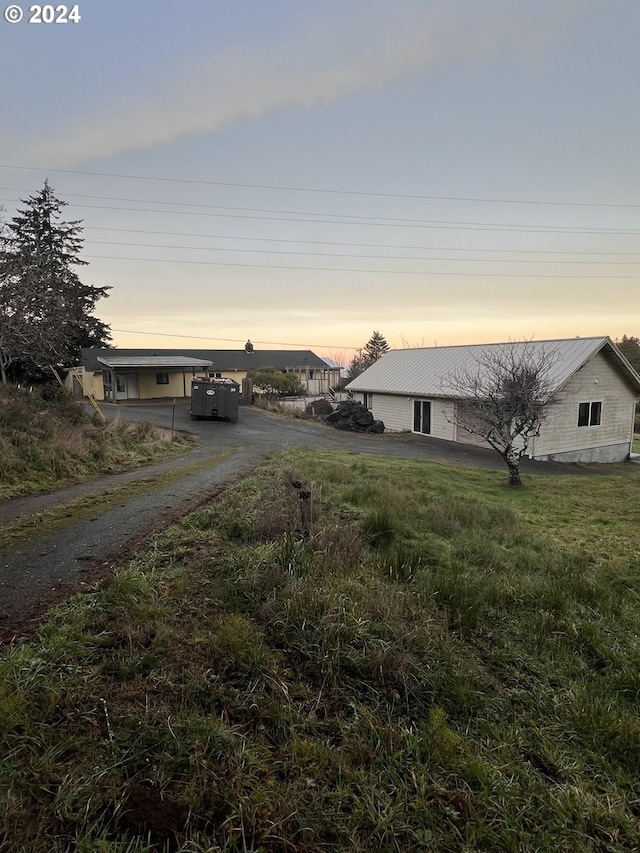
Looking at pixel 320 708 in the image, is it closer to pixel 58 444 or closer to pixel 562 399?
pixel 58 444

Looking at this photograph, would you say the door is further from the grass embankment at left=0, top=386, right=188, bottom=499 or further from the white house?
the grass embankment at left=0, top=386, right=188, bottom=499

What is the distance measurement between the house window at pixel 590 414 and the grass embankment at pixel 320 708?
18.3 m

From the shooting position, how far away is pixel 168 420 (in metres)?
23.0

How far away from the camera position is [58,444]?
10.2 m

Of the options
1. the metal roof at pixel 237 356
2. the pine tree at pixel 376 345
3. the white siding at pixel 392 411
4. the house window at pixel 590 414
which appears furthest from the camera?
the pine tree at pixel 376 345

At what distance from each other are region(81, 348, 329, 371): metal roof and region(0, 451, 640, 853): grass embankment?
38.6 metres

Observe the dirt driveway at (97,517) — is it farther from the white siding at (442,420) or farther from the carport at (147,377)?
the carport at (147,377)

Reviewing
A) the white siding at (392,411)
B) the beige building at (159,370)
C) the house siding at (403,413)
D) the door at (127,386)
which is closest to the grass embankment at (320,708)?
the house siding at (403,413)

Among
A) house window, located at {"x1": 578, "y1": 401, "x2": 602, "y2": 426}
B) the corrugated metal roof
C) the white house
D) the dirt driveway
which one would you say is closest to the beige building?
the corrugated metal roof

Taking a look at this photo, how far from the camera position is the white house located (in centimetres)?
2008

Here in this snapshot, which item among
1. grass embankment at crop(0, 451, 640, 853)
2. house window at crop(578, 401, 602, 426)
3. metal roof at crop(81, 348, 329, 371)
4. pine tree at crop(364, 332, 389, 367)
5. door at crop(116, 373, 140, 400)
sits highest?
pine tree at crop(364, 332, 389, 367)

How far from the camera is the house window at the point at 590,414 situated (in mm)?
21094

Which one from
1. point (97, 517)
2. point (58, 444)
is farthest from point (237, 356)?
point (97, 517)

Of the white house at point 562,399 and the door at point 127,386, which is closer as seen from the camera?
the white house at point 562,399
